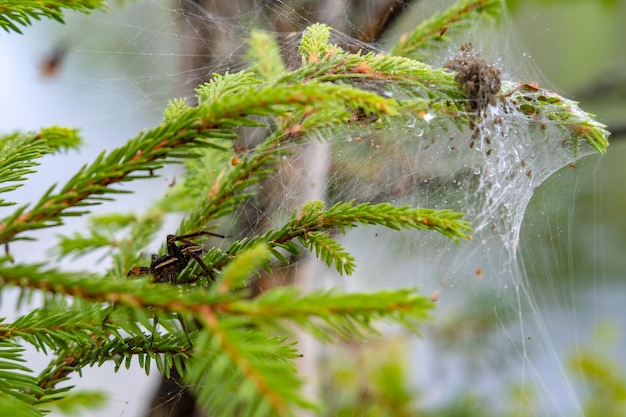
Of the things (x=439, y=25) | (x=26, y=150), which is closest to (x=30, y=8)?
(x=26, y=150)

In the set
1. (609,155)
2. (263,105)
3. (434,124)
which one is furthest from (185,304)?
(609,155)

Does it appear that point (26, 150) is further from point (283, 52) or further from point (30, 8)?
point (283, 52)

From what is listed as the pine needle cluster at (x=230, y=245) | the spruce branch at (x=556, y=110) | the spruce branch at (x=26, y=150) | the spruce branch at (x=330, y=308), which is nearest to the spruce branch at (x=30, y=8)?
the pine needle cluster at (x=230, y=245)

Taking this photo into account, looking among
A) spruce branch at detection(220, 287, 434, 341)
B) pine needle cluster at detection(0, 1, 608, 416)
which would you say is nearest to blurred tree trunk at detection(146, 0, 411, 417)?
pine needle cluster at detection(0, 1, 608, 416)

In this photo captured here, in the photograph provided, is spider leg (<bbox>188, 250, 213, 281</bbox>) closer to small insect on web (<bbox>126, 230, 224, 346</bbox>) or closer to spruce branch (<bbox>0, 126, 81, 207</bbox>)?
small insect on web (<bbox>126, 230, 224, 346</bbox>)

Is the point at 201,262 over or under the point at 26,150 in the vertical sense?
under

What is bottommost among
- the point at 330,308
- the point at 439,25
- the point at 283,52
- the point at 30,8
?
the point at 330,308

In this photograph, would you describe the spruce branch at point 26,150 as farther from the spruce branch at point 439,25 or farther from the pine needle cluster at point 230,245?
the spruce branch at point 439,25
